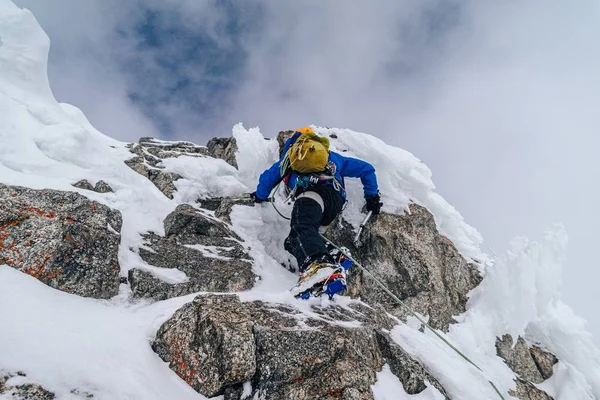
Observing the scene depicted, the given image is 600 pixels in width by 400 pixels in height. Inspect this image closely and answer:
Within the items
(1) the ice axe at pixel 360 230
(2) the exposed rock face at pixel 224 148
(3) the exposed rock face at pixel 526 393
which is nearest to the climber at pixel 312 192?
(1) the ice axe at pixel 360 230

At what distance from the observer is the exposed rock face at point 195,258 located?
5182 mm

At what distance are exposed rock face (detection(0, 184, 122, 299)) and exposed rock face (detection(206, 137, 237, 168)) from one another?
7301 mm

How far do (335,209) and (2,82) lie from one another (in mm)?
8063

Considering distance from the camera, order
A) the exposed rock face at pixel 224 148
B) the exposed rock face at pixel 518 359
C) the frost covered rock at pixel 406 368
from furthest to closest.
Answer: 1. the exposed rock face at pixel 224 148
2. the exposed rock face at pixel 518 359
3. the frost covered rock at pixel 406 368

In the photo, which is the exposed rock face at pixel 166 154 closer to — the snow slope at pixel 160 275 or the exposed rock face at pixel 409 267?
the snow slope at pixel 160 275

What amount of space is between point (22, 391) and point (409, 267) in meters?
7.40

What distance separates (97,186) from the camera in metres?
6.86

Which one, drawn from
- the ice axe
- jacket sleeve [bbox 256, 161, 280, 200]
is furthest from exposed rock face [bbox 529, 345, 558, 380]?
jacket sleeve [bbox 256, 161, 280, 200]

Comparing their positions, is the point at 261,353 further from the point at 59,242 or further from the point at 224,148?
the point at 224,148

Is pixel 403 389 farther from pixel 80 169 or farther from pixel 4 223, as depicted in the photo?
pixel 80 169

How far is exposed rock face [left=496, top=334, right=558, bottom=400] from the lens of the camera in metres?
7.57

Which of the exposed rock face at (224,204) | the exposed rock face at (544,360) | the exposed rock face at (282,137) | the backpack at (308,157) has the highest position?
the exposed rock face at (282,137)

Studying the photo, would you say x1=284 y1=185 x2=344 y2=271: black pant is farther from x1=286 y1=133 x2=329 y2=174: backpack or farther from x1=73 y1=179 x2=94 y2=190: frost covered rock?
x1=73 y1=179 x2=94 y2=190: frost covered rock

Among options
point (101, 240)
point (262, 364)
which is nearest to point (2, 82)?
point (101, 240)
